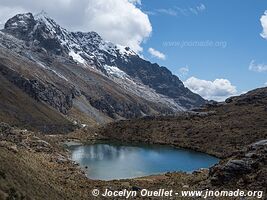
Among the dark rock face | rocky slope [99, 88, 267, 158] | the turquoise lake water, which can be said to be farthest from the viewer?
rocky slope [99, 88, 267, 158]

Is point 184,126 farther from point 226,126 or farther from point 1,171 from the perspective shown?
point 1,171

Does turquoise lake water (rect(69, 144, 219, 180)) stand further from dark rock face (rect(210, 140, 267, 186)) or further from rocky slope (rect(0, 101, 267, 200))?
dark rock face (rect(210, 140, 267, 186))

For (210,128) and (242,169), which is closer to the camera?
(242,169)

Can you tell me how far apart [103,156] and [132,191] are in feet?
203

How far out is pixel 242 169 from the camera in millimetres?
62344

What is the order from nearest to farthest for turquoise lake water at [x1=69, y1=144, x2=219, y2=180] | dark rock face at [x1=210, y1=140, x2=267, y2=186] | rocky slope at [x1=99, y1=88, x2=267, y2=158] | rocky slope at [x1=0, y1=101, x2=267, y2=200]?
1. rocky slope at [x1=0, y1=101, x2=267, y2=200]
2. dark rock face at [x1=210, y1=140, x2=267, y2=186]
3. turquoise lake water at [x1=69, y1=144, x2=219, y2=180]
4. rocky slope at [x1=99, y1=88, x2=267, y2=158]

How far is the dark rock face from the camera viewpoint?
60719 millimetres

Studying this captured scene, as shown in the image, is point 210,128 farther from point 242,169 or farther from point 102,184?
point 242,169

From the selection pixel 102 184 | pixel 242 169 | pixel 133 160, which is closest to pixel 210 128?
pixel 133 160

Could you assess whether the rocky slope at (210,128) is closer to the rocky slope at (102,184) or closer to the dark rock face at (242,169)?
the rocky slope at (102,184)

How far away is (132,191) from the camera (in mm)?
59688

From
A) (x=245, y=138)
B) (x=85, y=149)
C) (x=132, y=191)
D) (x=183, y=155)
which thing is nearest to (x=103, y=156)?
(x=85, y=149)

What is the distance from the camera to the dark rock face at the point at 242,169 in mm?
60719

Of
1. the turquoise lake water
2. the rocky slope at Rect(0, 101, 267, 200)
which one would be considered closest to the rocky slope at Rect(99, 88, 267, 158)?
the turquoise lake water
